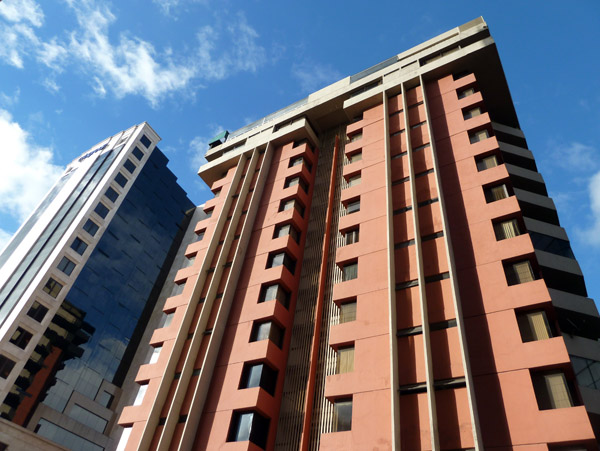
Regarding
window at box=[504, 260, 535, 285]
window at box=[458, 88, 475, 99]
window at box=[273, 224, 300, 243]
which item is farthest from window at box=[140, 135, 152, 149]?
window at box=[504, 260, 535, 285]

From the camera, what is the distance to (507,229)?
25.6m

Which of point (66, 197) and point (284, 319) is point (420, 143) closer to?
point (284, 319)

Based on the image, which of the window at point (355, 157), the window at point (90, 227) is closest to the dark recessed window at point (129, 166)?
the window at point (90, 227)

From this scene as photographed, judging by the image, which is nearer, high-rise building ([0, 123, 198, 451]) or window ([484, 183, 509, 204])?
window ([484, 183, 509, 204])

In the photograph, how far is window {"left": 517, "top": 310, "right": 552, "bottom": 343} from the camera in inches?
819

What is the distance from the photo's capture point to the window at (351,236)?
30264mm

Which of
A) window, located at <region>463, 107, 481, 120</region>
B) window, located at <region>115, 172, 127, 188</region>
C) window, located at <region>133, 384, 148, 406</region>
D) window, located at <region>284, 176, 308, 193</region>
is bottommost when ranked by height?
Result: window, located at <region>133, 384, 148, 406</region>

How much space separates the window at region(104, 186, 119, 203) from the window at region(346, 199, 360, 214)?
146 feet

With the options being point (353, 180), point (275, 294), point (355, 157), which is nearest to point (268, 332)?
point (275, 294)

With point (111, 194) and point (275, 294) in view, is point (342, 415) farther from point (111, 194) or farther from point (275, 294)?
point (111, 194)

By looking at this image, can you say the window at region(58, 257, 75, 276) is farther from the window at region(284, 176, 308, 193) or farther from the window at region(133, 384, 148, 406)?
the window at region(284, 176, 308, 193)

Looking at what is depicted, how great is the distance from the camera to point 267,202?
38.3 m

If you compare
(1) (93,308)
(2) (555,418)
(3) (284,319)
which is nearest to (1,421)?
(1) (93,308)

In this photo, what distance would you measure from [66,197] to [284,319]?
50.5 m
